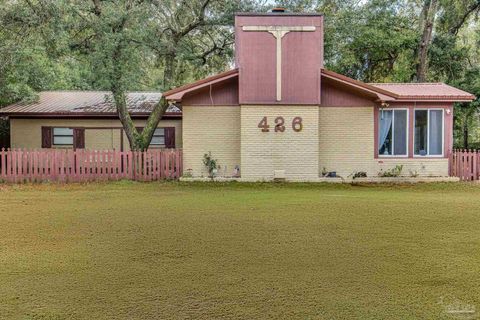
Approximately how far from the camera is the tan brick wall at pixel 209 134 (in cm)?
1576

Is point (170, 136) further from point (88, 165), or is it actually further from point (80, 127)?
point (88, 165)

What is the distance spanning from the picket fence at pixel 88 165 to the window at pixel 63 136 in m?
5.01

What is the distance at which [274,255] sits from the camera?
19.3ft

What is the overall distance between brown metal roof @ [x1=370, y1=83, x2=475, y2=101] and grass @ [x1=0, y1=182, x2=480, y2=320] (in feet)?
20.2

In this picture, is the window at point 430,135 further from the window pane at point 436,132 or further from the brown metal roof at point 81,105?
the brown metal roof at point 81,105

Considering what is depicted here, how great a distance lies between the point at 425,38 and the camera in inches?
890

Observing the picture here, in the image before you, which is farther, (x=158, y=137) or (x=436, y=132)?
(x=158, y=137)

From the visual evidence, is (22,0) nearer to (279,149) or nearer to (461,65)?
(279,149)

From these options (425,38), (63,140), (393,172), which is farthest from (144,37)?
Result: (425,38)

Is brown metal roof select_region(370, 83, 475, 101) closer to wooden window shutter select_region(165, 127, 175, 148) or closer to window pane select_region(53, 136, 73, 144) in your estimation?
wooden window shutter select_region(165, 127, 175, 148)

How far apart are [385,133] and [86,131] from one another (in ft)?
43.4

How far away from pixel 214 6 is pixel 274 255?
51.3ft

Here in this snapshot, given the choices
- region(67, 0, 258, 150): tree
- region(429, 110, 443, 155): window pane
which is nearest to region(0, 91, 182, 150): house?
region(67, 0, 258, 150): tree

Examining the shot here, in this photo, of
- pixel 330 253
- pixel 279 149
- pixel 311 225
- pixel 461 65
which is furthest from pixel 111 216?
pixel 461 65
